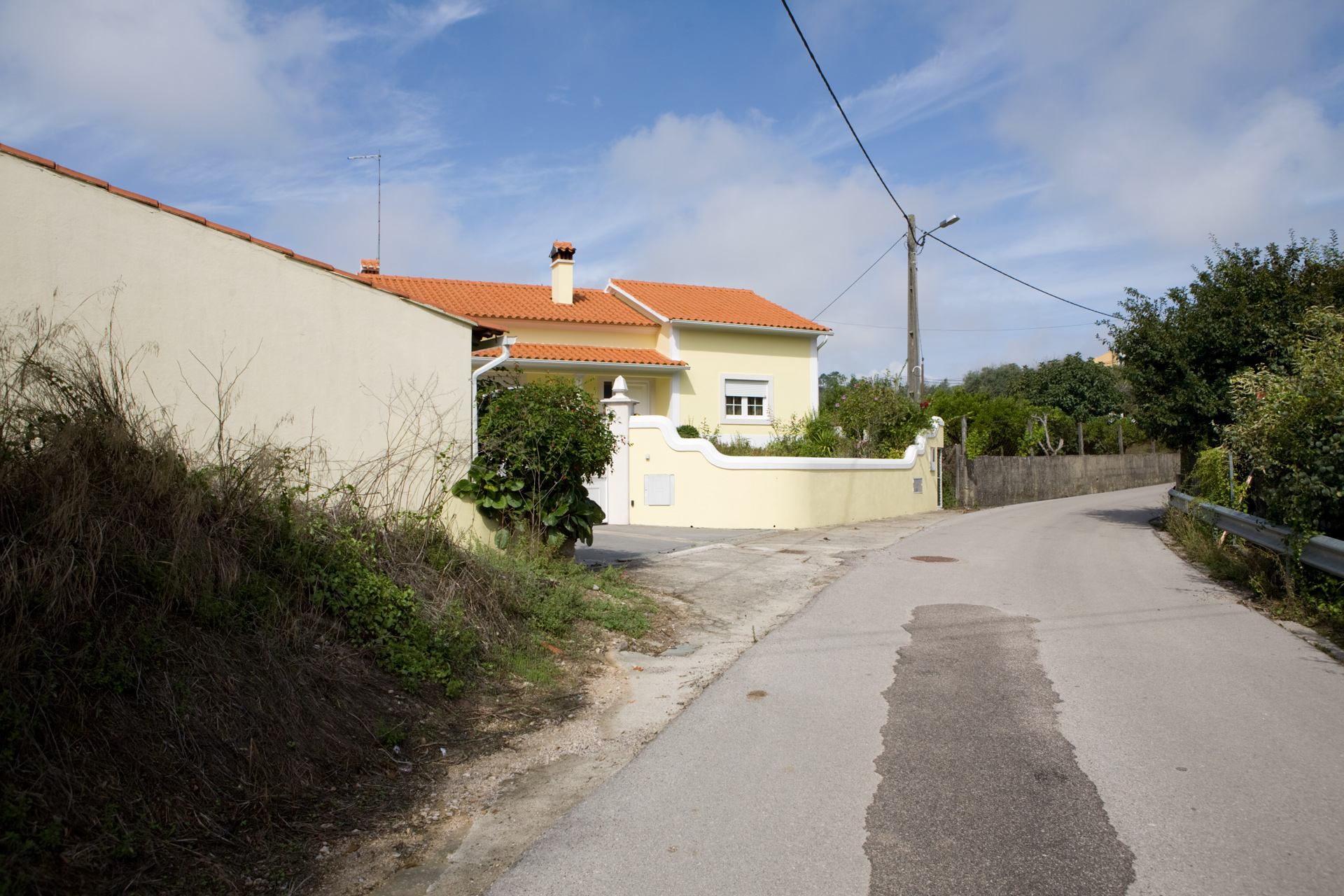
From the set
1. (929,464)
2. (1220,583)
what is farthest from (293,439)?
(929,464)

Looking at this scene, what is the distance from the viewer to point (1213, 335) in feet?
56.3

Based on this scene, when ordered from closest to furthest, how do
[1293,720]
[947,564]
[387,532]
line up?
[1293,720] < [387,532] < [947,564]

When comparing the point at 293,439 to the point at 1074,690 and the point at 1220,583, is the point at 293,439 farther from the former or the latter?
the point at 1220,583

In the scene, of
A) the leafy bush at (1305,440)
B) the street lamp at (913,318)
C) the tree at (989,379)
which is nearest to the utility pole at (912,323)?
the street lamp at (913,318)

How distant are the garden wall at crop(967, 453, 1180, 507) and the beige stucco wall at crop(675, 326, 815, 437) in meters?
5.34

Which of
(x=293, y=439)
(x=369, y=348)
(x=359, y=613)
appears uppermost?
(x=369, y=348)

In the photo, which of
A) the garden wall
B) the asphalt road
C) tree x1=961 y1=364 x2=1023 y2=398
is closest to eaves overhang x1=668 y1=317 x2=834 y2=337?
the garden wall

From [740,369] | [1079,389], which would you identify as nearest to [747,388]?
[740,369]

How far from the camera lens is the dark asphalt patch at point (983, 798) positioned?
3.59 metres

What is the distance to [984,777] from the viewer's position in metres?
4.64

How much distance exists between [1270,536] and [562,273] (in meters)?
20.8

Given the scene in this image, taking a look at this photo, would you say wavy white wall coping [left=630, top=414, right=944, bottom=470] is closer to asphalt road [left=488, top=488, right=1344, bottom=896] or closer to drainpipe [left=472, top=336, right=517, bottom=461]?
drainpipe [left=472, top=336, right=517, bottom=461]

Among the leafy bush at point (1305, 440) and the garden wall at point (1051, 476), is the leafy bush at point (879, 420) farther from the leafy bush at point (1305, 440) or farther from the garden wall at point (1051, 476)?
the leafy bush at point (1305, 440)

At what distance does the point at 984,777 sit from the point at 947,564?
8.57m
